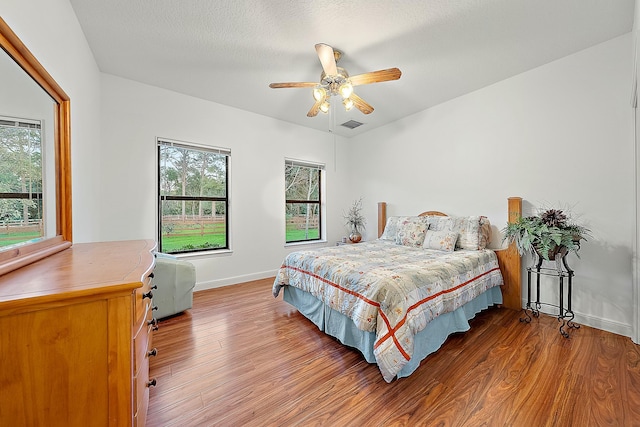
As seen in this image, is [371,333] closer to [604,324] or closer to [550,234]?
[550,234]

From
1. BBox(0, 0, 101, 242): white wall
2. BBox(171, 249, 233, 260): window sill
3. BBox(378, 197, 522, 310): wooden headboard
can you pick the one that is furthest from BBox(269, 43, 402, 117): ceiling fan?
BBox(171, 249, 233, 260): window sill

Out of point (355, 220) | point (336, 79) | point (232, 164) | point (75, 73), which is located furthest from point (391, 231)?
point (75, 73)

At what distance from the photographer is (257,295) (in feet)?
11.0

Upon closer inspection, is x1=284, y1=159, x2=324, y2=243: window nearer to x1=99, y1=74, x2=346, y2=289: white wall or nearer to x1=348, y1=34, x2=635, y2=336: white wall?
x1=99, y1=74, x2=346, y2=289: white wall

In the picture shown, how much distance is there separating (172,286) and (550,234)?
3766 mm

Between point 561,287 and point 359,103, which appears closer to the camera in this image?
point 561,287

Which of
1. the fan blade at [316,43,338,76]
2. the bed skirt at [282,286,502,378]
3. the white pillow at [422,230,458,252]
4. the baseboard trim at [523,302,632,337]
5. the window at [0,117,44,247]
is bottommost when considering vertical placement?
the baseboard trim at [523,302,632,337]

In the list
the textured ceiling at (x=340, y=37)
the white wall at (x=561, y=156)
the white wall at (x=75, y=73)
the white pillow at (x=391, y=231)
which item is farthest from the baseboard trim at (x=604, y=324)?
the white wall at (x=75, y=73)

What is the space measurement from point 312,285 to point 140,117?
302 centimetres

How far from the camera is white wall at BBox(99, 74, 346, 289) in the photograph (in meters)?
2.99

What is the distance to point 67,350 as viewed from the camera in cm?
74

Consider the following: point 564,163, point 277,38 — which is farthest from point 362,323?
point 564,163

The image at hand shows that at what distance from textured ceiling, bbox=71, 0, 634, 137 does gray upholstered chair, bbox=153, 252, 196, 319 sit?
2192 mm

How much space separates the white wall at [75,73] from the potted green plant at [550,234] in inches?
151
